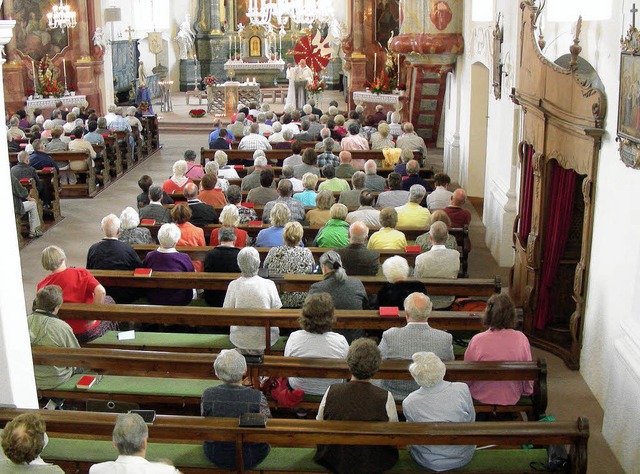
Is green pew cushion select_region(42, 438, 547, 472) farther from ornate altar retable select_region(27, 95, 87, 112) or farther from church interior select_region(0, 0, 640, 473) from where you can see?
ornate altar retable select_region(27, 95, 87, 112)

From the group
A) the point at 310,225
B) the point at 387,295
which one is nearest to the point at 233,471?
the point at 387,295

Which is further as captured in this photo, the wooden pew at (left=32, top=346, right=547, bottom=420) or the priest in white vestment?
the priest in white vestment

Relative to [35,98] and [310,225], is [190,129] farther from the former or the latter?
[310,225]

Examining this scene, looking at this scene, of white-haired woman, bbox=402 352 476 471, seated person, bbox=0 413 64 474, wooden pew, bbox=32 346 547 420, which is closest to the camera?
seated person, bbox=0 413 64 474

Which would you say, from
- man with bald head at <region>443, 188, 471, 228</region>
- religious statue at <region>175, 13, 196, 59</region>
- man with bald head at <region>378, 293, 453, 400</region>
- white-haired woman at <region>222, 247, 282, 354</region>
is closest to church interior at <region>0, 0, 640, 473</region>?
man with bald head at <region>443, 188, 471, 228</region>

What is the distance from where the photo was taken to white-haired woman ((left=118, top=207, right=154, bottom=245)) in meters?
8.87

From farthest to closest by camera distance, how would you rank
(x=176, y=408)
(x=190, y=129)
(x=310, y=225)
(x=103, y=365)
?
(x=190, y=129) < (x=310, y=225) < (x=176, y=408) < (x=103, y=365)

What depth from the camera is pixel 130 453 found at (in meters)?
4.04

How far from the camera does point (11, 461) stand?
3998mm

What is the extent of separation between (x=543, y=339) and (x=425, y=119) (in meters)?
10.4

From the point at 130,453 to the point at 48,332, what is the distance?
230cm

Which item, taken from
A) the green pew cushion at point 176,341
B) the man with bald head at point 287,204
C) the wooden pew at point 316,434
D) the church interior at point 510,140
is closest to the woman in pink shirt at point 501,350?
the church interior at point 510,140

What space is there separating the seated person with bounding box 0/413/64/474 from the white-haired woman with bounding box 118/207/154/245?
5.00 m

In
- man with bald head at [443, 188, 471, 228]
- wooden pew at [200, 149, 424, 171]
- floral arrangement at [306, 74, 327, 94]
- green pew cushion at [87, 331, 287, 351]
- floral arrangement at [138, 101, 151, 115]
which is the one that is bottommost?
green pew cushion at [87, 331, 287, 351]
